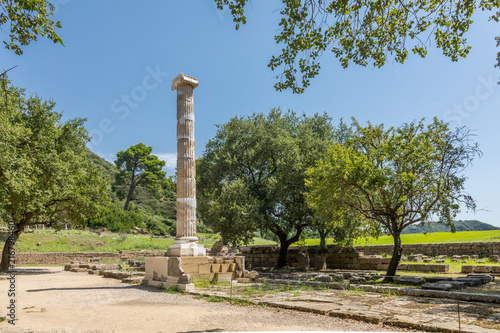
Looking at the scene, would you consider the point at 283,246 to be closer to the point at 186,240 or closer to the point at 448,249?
the point at 186,240

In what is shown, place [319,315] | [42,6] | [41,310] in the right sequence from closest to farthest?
1. [42,6]
2. [319,315]
3. [41,310]

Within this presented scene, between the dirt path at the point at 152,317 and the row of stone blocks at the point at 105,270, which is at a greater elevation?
the dirt path at the point at 152,317

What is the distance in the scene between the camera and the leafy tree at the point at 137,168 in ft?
195

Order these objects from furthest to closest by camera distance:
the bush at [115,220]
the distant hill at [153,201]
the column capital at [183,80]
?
the distant hill at [153,201]
the bush at [115,220]
the column capital at [183,80]

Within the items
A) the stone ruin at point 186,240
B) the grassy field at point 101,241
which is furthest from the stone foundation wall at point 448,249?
the stone ruin at point 186,240

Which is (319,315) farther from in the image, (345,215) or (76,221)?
(76,221)

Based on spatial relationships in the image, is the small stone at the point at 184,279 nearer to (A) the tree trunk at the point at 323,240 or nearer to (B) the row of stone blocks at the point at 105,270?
(B) the row of stone blocks at the point at 105,270

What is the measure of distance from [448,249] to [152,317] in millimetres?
22652

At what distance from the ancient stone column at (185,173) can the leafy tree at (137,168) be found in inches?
1795

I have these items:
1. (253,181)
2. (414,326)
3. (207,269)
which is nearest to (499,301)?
(414,326)

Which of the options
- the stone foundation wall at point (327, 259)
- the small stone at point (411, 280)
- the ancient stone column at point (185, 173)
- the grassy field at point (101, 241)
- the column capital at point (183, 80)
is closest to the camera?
the small stone at point (411, 280)

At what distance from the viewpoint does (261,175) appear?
24375 mm

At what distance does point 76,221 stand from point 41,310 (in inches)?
544

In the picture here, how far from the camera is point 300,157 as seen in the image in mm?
21938
